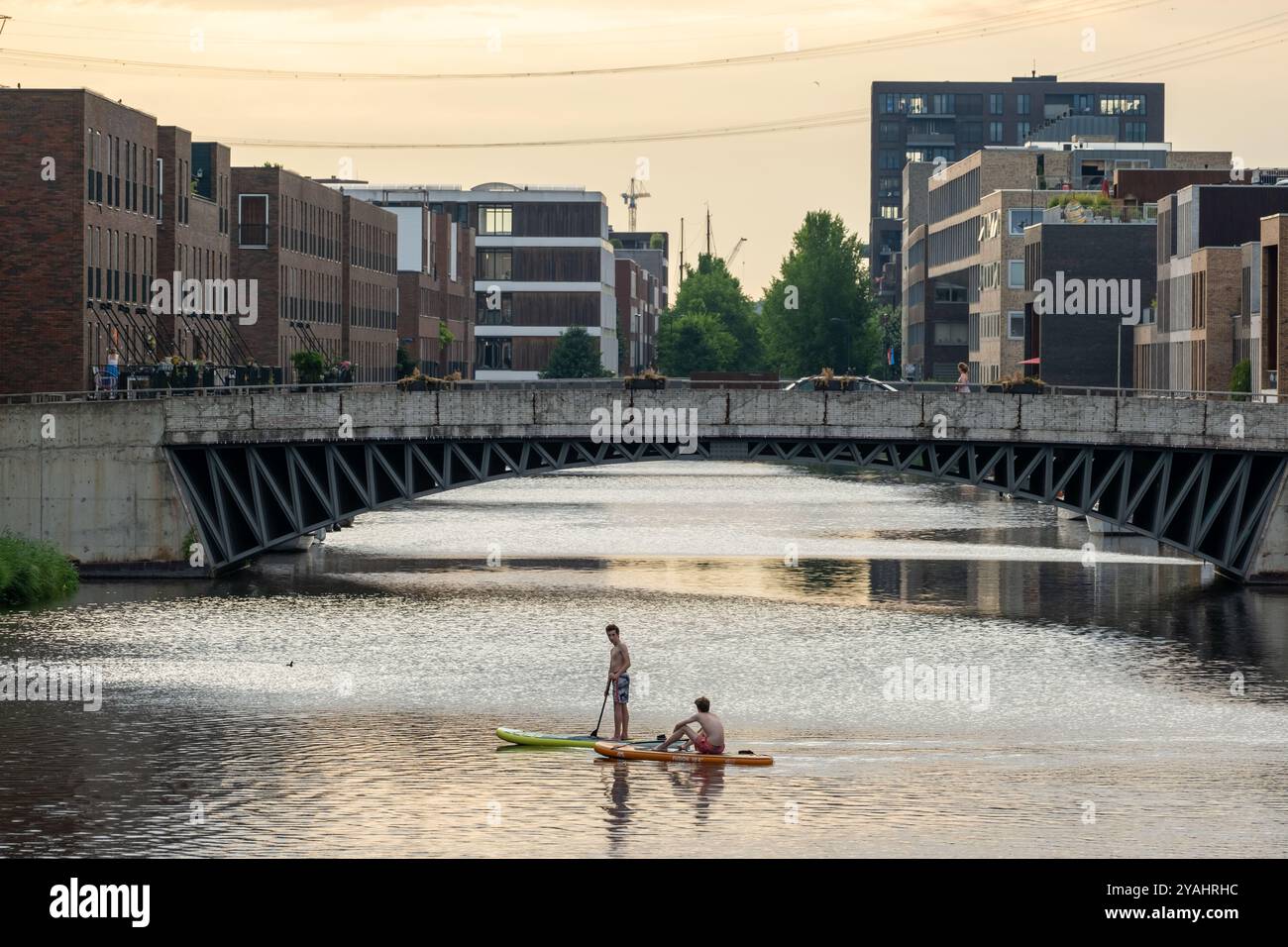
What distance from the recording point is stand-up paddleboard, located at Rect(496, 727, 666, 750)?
47.0 m

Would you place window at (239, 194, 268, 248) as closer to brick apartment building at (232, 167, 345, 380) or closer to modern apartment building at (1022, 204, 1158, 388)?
brick apartment building at (232, 167, 345, 380)

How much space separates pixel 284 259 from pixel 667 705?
93.6 metres

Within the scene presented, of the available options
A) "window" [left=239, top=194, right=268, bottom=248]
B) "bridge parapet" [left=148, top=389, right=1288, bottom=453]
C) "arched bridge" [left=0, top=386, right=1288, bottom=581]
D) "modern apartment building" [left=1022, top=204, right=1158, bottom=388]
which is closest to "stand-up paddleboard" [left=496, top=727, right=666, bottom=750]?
"arched bridge" [left=0, top=386, right=1288, bottom=581]

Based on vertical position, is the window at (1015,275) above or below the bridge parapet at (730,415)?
above

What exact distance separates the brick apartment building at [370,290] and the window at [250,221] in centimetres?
2008

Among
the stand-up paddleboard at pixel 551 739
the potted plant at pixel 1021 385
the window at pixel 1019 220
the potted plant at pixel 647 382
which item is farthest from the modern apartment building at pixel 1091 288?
the stand-up paddleboard at pixel 551 739

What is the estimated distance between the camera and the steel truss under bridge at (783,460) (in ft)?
270

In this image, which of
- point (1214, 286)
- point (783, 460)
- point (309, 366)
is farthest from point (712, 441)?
point (309, 366)

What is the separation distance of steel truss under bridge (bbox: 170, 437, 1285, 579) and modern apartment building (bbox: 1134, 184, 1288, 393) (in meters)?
29.2

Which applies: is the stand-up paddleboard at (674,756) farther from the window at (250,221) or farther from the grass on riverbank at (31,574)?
the window at (250,221)

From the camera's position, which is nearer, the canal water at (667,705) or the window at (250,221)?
the canal water at (667,705)

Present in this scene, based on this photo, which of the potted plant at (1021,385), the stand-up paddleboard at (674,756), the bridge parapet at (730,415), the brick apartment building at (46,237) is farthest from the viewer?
the brick apartment building at (46,237)

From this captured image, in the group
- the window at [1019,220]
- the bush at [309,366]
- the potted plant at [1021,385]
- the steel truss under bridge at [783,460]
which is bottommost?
the steel truss under bridge at [783,460]
